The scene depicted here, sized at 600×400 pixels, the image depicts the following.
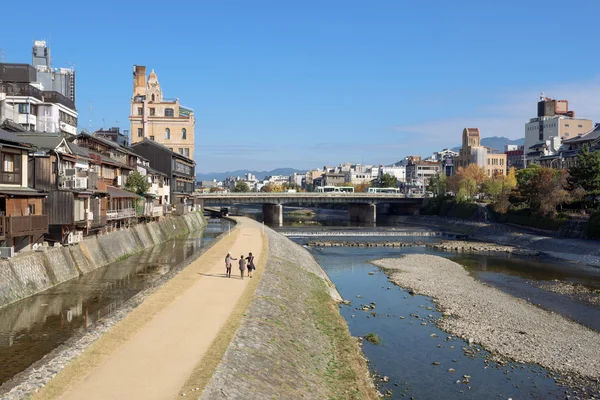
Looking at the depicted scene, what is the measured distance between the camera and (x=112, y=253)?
42281 mm

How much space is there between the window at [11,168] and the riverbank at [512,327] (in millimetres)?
25821

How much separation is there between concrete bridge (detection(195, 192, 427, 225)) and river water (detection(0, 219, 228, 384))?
2426 inches

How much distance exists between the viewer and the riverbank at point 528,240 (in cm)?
5353

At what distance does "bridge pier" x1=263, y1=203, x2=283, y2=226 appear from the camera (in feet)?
345

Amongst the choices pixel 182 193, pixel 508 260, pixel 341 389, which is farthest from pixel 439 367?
pixel 182 193

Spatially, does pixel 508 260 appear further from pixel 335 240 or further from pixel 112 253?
pixel 112 253

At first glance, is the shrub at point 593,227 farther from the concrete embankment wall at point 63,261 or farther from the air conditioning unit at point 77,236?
the air conditioning unit at point 77,236

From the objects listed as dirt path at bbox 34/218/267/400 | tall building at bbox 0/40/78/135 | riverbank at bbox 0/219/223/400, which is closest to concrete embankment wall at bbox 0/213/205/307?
dirt path at bbox 34/218/267/400

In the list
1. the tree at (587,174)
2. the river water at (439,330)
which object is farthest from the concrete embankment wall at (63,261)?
the tree at (587,174)

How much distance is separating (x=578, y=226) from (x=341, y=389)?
2275 inches

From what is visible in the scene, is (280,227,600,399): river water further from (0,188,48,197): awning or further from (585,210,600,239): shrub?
(0,188,48,197): awning

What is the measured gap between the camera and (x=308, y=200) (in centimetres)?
10975

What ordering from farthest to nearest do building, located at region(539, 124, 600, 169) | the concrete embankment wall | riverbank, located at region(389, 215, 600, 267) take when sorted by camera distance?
building, located at region(539, 124, 600, 169)
riverbank, located at region(389, 215, 600, 267)
the concrete embankment wall

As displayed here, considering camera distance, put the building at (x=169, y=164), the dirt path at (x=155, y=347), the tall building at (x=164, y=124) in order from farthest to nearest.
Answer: the tall building at (x=164, y=124) < the building at (x=169, y=164) < the dirt path at (x=155, y=347)
